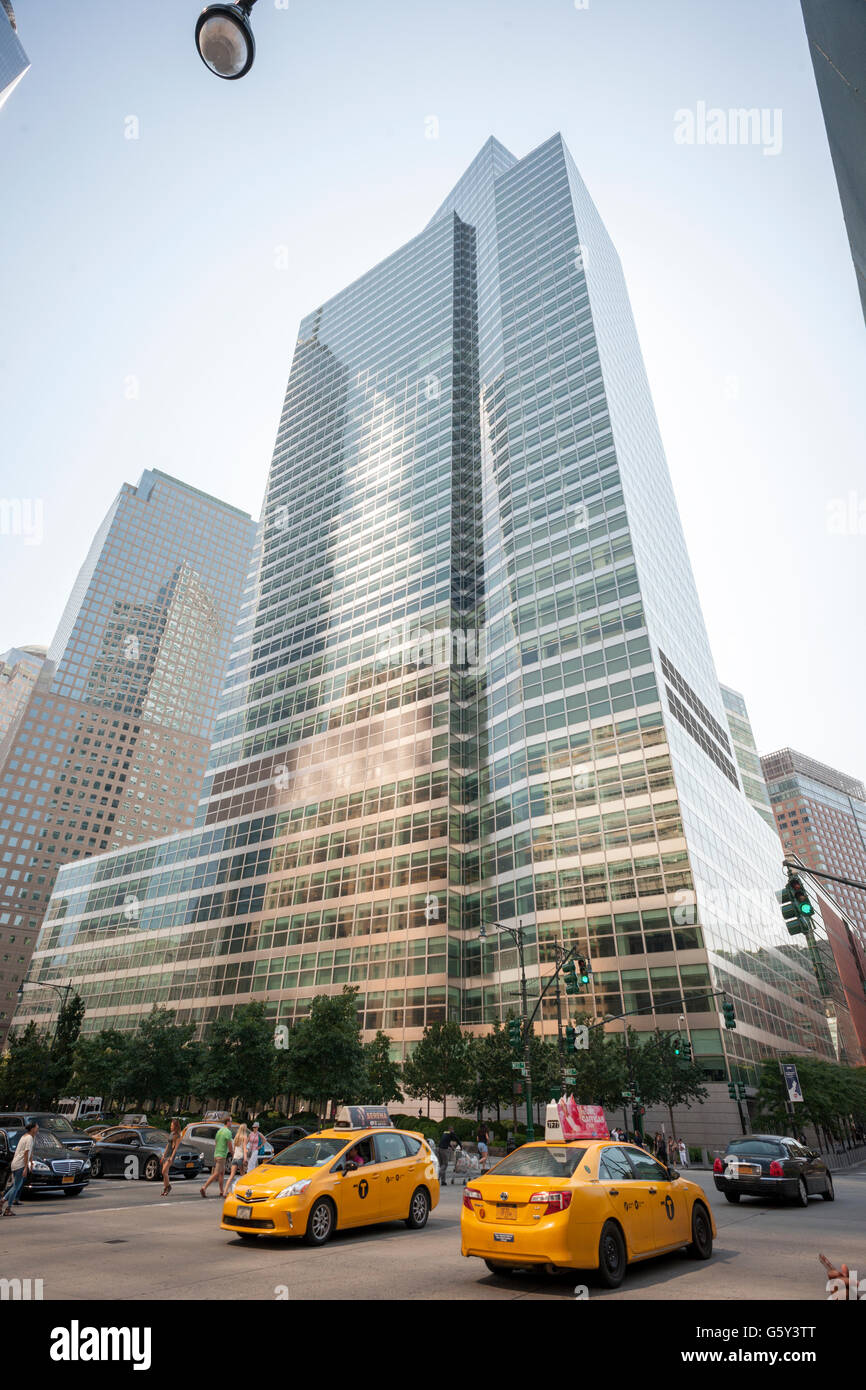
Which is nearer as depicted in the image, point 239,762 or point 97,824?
point 239,762

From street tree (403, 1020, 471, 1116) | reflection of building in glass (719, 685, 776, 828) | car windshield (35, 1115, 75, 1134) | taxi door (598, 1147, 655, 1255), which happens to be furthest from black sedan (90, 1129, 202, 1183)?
reflection of building in glass (719, 685, 776, 828)

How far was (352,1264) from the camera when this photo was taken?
9.07 meters

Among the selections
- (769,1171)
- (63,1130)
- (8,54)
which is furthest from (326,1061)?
(8,54)

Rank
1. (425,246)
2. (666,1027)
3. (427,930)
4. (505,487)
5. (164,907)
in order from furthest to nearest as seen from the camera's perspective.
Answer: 1. (425,246)
2. (164,907)
3. (505,487)
4. (427,930)
5. (666,1027)

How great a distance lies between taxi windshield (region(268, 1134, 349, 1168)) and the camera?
11352 mm

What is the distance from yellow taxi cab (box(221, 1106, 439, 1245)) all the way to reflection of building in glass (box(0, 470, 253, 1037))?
495 feet

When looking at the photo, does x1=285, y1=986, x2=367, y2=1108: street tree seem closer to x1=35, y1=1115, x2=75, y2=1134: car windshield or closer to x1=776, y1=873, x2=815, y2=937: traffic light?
x1=35, y1=1115, x2=75, y2=1134: car windshield

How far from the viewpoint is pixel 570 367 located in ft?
255

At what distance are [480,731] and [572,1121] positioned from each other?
45498mm

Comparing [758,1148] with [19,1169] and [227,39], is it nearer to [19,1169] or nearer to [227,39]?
[19,1169]

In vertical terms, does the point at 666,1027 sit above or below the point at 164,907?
below
